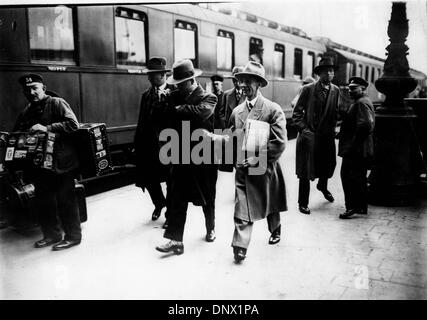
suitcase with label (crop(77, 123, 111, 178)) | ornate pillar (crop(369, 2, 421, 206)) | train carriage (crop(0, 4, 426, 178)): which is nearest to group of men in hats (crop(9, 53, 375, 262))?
suitcase with label (crop(77, 123, 111, 178))

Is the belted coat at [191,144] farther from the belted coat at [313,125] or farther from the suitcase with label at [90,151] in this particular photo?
the belted coat at [313,125]

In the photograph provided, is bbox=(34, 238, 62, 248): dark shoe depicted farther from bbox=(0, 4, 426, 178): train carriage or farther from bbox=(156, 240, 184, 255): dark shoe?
bbox=(0, 4, 426, 178): train carriage

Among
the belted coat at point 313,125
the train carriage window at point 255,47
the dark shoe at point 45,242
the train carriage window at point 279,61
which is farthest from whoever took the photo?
the train carriage window at point 279,61

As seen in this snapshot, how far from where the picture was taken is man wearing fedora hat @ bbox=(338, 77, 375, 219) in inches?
214

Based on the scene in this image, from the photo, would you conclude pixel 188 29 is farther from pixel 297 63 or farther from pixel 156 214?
pixel 297 63

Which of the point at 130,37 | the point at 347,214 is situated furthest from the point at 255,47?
the point at 347,214

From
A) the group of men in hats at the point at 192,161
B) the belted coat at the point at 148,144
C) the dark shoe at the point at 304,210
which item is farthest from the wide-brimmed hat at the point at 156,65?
the dark shoe at the point at 304,210

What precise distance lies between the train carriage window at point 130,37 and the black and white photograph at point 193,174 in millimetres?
25

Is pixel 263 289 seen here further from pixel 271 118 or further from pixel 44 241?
pixel 44 241

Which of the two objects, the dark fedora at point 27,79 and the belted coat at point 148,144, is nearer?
the dark fedora at point 27,79

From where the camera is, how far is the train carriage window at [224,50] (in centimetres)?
966

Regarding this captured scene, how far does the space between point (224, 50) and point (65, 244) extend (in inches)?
260

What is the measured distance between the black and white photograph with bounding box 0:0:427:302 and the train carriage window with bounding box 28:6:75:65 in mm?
19
